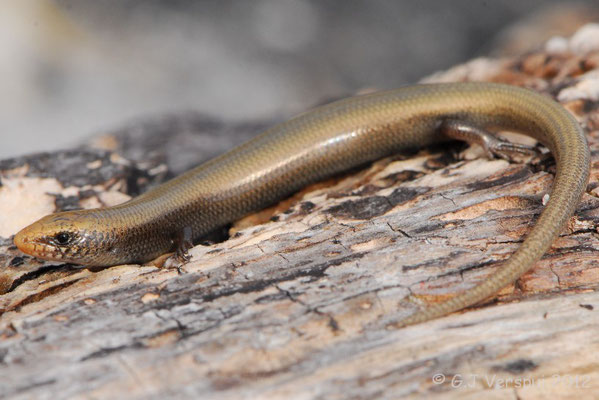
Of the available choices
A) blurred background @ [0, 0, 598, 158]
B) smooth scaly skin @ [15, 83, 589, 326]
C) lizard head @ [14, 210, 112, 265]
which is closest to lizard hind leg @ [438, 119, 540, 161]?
smooth scaly skin @ [15, 83, 589, 326]

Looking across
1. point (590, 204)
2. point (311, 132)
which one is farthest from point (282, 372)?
point (311, 132)

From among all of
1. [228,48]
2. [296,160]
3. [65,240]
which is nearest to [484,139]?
[296,160]

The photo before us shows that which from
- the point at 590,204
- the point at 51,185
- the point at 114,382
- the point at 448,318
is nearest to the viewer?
the point at 114,382

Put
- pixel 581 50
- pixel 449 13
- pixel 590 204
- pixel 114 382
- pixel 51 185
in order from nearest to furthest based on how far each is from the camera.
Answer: pixel 114 382, pixel 590 204, pixel 51 185, pixel 581 50, pixel 449 13

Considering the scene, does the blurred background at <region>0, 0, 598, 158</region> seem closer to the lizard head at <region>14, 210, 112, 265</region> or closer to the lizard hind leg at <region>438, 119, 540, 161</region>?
the lizard hind leg at <region>438, 119, 540, 161</region>

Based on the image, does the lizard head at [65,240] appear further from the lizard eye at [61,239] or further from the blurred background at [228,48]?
the blurred background at [228,48]

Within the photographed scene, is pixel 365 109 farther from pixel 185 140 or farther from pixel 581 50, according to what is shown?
pixel 581 50

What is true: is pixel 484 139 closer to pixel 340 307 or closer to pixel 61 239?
pixel 340 307

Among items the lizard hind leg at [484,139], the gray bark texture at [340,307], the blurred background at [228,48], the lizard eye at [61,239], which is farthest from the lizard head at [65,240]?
the blurred background at [228,48]
